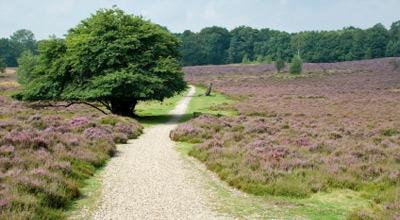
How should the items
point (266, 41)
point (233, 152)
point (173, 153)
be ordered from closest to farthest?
point (233, 152) → point (173, 153) → point (266, 41)

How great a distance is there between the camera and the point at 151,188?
45.5 ft

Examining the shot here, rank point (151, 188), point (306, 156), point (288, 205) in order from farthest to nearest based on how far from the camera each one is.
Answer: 1. point (306, 156)
2. point (151, 188)
3. point (288, 205)

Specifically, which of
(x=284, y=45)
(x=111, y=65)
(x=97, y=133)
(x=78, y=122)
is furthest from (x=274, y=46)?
(x=97, y=133)

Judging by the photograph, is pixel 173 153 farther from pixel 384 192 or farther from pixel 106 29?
pixel 106 29

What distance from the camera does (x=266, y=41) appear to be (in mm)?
189750

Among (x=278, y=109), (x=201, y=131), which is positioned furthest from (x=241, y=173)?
(x=278, y=109)

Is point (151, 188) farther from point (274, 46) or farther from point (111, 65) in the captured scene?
point (274, 46)

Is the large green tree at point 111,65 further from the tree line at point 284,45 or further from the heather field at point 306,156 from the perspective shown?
the tree line at point 284,45

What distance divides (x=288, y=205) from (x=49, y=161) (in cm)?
791

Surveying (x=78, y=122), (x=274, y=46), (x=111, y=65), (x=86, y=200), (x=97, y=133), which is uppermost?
(x=274, y=46)

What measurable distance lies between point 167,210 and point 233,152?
7.75 meters

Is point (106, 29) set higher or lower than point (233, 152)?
higher

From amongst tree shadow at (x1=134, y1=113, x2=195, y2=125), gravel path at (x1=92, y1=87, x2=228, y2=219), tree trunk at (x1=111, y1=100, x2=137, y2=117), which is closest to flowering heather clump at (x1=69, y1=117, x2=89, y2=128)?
gravel path at (x1=92, y1=87, x2=228, y2=219)

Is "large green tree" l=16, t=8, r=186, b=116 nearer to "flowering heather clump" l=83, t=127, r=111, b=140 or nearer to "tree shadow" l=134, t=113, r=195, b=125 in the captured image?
"tree shadow" l=134, t=113, r=195, b=125
